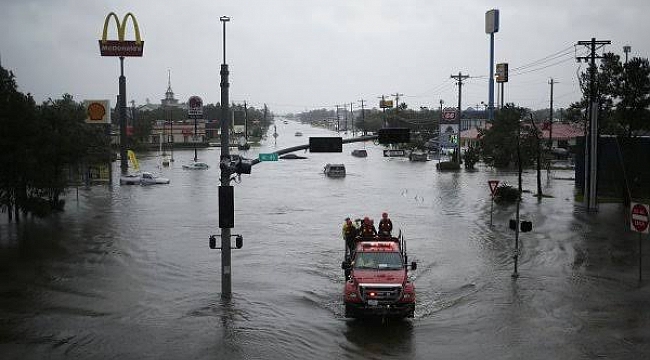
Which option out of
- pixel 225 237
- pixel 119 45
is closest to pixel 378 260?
pixel 225 237

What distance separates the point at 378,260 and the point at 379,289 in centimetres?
149

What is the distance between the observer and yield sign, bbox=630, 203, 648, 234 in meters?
19.1

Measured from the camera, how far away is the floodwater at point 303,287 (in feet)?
45.0

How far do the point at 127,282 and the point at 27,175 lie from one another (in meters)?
11.2

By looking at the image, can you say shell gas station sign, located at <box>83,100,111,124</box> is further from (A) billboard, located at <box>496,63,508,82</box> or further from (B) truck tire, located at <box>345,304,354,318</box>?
(A) billboard, located at <box>496,63,508,82</box>

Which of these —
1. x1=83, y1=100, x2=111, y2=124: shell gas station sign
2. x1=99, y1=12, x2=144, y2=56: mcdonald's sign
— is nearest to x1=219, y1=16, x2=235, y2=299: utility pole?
x1=83, y1=100, x2=111, y2=124: shell gas station sign

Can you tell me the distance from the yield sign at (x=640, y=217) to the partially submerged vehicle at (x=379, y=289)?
8.03m

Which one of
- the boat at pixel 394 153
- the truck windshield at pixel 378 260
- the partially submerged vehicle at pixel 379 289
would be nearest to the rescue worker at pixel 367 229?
the truck windshield at pixel 378 260

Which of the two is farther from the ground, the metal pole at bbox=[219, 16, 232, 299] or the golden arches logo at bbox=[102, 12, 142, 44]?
the golden arches logo at bbox=[102, 12, 142, 44]

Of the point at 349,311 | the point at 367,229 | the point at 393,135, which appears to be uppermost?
the point at 393,135

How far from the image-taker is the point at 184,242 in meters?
26.6

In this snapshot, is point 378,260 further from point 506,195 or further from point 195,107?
point 195,107

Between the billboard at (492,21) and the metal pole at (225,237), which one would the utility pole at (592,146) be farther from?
the billboard at (492,21)

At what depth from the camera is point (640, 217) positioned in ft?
63.3
